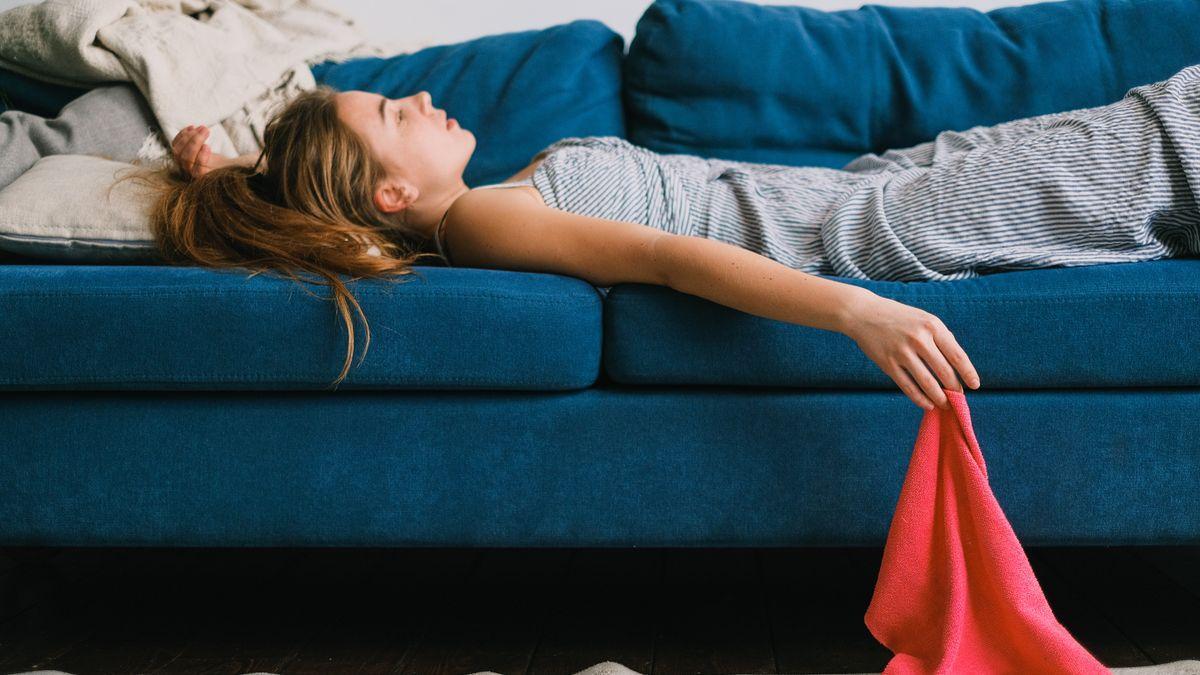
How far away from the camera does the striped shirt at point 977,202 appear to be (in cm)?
117

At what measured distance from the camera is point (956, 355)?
36.4 inches

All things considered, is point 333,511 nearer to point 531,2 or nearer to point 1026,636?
point 1026,636

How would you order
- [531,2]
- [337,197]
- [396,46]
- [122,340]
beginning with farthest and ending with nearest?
1. [531,2]
2. [396,46]
3. [337,197]
4. [122,340]

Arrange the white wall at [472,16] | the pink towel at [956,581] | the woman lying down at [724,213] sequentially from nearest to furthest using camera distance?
the pink towel at [956,581]
the woman lying down at [724,213]
the white wall at [472,16]

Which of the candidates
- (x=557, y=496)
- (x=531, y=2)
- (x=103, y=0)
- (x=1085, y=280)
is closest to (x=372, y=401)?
(x=557, y=496)

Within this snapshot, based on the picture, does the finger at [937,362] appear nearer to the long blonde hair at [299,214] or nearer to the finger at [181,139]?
the long blonde hair at [299,214]

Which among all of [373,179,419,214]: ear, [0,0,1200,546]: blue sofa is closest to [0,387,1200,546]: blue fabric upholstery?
[0,0,1200,546]: blue sofa

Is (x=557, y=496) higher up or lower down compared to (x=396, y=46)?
lower down

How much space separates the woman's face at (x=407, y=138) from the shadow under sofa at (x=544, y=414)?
1.13 feet

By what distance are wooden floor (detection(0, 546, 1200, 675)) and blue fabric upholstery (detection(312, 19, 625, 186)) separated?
2.61ft

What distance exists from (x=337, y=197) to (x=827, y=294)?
75 cm

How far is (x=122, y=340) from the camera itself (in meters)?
1.06

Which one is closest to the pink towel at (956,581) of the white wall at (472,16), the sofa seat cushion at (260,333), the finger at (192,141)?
the sofa seat cushion at (260,333)

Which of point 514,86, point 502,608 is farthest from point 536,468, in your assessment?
point 514,86
